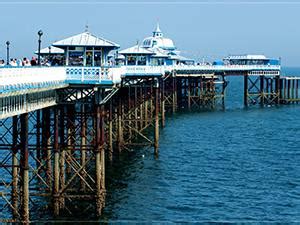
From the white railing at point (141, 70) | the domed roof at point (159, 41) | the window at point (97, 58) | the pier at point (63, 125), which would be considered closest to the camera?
the pier at point (63, 125)

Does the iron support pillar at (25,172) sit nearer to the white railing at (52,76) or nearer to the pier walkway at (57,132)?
the pier walkway at (57,132)

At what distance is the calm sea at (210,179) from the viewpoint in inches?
1282

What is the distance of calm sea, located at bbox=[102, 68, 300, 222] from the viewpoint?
3256 cm

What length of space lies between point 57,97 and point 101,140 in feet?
9.26

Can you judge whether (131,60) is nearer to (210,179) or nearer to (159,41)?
(210,179)

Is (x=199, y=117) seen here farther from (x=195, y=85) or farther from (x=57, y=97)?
(x=57, y=97)

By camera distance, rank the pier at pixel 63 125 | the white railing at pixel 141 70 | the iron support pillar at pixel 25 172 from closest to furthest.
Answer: the iron support pillar at pixel 25 172
the pier at pixel 63 125
the white railing at pixel 141 70

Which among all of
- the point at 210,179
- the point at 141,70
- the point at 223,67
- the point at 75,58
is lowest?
the point at 210,179

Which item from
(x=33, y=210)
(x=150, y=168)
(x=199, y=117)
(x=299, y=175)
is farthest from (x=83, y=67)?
(x=199, y=117)

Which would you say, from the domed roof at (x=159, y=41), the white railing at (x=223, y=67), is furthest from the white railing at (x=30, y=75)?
the domed roof at (x=159, y=41)

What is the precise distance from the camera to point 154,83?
54.8 metres

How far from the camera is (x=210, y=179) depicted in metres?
40.9

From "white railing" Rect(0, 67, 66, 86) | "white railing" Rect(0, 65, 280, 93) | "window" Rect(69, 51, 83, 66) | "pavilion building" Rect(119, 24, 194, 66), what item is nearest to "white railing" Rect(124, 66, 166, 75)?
"white railing" Rect(0, 65, 280, 93)

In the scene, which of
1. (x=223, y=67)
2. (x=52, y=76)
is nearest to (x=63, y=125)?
(x=52, y=76)
